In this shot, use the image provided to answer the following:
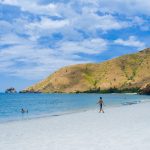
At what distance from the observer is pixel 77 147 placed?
15.6 metres

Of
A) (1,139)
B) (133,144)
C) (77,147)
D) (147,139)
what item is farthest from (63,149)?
(1,139)

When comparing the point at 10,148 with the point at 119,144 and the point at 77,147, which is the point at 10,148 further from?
the point at 119,144

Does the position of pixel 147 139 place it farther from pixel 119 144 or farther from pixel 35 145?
pixel 35 145

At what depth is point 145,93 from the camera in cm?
17125

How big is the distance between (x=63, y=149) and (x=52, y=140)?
11.0 feet

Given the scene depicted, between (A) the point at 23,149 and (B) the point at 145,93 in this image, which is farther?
(B) the point at 145,93

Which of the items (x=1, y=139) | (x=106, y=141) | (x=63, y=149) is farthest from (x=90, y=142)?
(x=1, y=139)

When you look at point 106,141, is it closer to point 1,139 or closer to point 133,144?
point 133,144

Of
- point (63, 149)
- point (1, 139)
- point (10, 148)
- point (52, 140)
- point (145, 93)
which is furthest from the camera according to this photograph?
point (145, 93)

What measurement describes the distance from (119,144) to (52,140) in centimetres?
406

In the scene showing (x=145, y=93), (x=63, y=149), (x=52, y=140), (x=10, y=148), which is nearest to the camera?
(x=63, y=149)

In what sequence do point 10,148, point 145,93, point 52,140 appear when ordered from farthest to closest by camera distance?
point 145,93, point 52,140, point 10,148

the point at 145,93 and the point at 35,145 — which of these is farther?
the point at 145,93

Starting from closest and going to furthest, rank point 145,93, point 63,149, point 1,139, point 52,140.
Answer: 1. point 63,149
2. point 52,140
3. point 1,139
4. point 145,93
